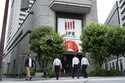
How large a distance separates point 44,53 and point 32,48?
178 centimetres

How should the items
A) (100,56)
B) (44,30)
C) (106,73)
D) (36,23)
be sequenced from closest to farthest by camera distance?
(106,73) < (100,56) < (44,30) < (36,23)

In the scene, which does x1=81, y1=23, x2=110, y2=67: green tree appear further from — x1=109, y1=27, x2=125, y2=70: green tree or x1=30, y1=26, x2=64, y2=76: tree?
x1=30, y1=26, x2=64, y2=76: tree

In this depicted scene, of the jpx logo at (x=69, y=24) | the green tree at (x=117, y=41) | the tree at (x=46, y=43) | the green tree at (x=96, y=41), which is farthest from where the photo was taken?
the jpx logo at (x=69, y=24)

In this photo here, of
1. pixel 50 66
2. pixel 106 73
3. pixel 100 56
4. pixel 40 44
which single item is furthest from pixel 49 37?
pixel 106 73

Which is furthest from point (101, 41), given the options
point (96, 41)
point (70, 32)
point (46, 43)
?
point (70, 32)

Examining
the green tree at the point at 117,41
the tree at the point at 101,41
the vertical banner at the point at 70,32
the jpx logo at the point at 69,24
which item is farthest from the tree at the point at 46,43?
the jpx logo at the point at 69,24

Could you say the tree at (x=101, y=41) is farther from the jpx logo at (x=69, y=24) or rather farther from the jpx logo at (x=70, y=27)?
the jpx logo at (x=69, y=24)

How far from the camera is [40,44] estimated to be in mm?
29750

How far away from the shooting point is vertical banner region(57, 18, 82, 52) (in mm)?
35906

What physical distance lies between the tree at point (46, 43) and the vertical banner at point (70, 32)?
5.50 meters

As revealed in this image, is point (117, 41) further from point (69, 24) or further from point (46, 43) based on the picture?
point (69, 24)

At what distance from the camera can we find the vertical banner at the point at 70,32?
35.9m

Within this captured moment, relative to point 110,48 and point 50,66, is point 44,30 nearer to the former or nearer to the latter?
point 50,66

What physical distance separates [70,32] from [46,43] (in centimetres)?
758
